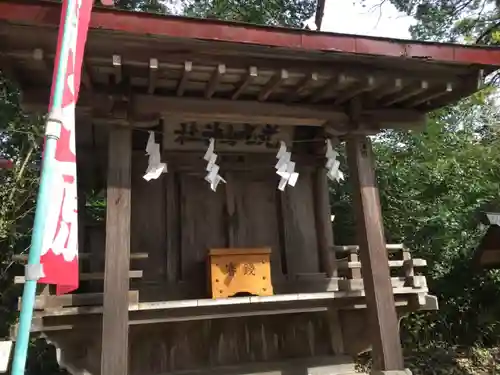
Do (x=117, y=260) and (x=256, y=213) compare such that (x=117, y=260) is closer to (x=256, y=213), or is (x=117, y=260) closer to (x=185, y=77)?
(x=185, y=77)

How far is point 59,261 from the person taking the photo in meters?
2.24

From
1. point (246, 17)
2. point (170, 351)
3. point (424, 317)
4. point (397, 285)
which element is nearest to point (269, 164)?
point (397, 285)

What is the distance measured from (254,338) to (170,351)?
1101 millimetres

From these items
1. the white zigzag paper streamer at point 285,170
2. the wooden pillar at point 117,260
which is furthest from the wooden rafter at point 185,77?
the white zigzag paper streamer at point 285,170

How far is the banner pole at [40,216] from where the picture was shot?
6.31 ft

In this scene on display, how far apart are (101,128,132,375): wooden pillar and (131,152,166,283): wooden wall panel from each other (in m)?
1.45

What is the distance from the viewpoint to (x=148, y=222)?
232 inches

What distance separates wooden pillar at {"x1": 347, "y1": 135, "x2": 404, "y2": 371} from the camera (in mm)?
4652

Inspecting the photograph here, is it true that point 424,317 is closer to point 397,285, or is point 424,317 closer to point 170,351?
point 397,285

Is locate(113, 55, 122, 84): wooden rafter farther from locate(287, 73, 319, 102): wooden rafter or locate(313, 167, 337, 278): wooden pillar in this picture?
locate(313, 167, 337, 278): wooden pillar

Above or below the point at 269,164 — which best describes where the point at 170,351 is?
below

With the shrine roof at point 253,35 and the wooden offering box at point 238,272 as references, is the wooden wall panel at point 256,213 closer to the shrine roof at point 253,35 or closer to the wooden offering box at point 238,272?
the wooden offering box at point 238,272

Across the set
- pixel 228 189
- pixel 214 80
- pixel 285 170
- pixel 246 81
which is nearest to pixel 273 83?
pixel 246 81

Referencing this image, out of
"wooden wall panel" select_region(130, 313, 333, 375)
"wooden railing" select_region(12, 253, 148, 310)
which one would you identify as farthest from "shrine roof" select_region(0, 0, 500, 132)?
"wooden wall panel" select_region(130, 313, 333, 375)
